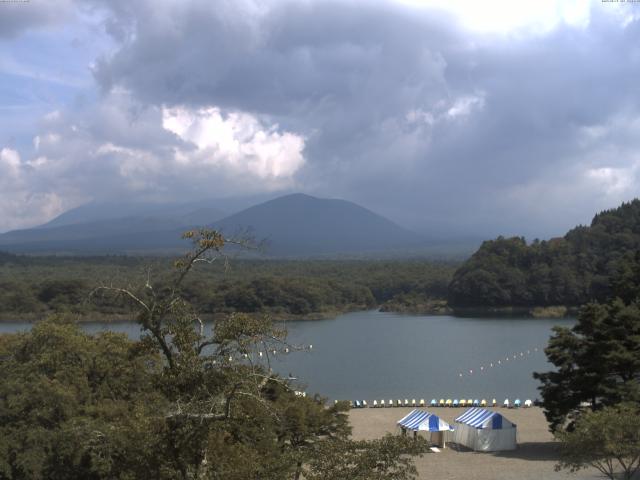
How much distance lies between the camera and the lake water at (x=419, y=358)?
32.0 meters

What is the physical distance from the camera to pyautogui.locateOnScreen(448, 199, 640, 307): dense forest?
71.8 m

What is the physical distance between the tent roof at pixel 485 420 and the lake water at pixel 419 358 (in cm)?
461

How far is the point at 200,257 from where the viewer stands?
7.26 m

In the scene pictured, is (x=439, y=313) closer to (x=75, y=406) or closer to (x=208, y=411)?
(x=75, y=406)

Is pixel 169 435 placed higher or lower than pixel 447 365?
higher

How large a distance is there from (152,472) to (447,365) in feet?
106

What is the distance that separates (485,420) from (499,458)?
1.36m

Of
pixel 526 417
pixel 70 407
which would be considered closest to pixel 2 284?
pixel 526 417

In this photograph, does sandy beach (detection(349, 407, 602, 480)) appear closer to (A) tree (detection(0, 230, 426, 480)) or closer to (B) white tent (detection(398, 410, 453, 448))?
(B) white tent (detection(398, 410, 453, 448))

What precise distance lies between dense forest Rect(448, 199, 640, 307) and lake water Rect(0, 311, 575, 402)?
29.3 ft

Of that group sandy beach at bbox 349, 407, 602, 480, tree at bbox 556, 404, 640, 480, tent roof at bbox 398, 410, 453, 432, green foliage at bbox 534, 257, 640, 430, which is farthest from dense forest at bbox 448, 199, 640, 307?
tree at bbox 556, 404, 640, 480

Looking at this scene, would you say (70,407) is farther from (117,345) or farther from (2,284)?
(2,284)

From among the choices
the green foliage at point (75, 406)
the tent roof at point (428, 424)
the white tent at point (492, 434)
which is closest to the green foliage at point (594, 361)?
the white tent at point (492, 434)

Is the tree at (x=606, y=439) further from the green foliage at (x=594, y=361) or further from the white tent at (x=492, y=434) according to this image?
the white tent at (x=492, y=434)
